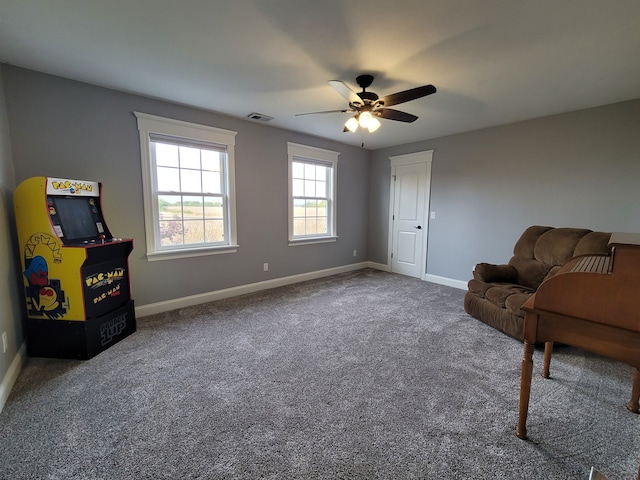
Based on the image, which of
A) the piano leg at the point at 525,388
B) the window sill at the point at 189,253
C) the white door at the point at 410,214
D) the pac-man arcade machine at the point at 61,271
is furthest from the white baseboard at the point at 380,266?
the pac-man arcade machine at the point at 61,271

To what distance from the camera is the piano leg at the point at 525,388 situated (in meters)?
1.45

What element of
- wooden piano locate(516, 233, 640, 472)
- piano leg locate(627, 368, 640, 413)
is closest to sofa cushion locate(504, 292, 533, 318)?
piano leg locate(627, 368, 640, 413)

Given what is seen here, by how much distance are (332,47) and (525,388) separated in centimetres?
256

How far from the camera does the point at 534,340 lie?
1422 millimetres

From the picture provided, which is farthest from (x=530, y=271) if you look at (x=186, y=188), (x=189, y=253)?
(x=186, y=188)

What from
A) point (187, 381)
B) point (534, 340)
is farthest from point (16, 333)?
point (534, 340)

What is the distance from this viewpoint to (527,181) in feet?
12.1

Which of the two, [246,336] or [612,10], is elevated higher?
[612,10]

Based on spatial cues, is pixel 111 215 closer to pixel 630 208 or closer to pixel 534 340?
pixel 534 340

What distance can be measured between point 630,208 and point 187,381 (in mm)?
4785

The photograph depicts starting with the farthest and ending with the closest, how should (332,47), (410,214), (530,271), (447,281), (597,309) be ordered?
(410,214)
(447,281)
(530,271)
(332,47)
(597,309)

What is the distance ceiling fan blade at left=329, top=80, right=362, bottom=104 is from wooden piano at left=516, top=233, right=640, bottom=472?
6.34 feet

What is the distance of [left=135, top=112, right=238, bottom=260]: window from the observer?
10.1 ft

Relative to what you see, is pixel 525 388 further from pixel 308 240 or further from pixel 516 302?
pixel 308 240
